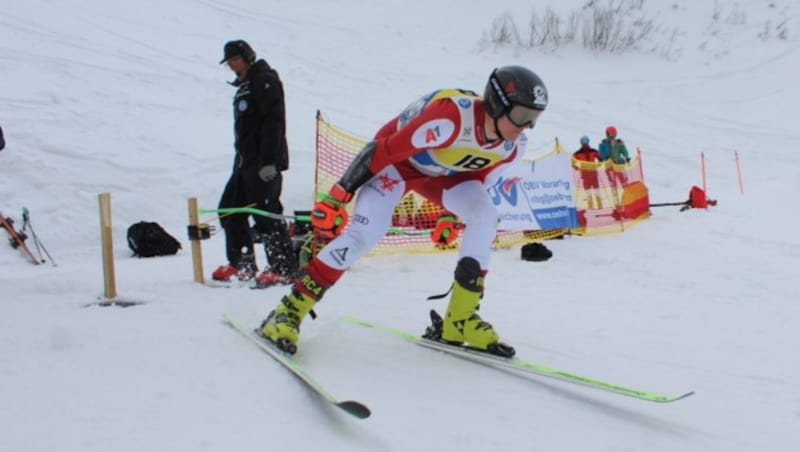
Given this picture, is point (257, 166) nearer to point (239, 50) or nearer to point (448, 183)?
point (239, 50)

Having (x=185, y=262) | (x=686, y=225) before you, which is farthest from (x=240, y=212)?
(x=686, y=225)

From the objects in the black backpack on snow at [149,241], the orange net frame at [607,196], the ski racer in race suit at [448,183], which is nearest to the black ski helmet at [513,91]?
the ski racer in race suit at [448,183]

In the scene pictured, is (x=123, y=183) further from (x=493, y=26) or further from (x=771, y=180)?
(x=493, y=26)

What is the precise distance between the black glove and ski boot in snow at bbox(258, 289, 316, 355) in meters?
2.05

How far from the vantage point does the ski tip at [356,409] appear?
260 centimetres

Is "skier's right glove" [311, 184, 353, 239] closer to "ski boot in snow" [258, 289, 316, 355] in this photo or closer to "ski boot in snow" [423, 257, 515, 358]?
"ski boot in snow" [258, 289, 316, 355]

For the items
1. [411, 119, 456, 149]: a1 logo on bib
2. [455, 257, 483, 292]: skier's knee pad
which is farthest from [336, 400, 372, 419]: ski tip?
[411, 119, 456, 149]: a1 logo on bib

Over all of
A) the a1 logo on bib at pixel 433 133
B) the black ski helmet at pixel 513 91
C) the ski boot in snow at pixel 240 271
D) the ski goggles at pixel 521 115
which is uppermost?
the black ski helmet at pixel 513 91

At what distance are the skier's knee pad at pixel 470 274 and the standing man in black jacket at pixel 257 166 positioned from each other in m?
2.25

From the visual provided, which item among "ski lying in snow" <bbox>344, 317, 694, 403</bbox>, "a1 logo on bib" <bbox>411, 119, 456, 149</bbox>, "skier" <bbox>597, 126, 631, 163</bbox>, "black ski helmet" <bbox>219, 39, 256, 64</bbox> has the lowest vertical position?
"ski lying in snow" <bbox>344, 317, 694, 403</bbox>

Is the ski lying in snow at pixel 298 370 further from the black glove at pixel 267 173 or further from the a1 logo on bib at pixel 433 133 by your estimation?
the black glove at pixel 267 173

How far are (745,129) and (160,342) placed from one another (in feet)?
56.7

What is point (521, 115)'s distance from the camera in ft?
11.3

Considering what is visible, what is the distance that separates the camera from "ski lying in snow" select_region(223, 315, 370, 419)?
104 inches
